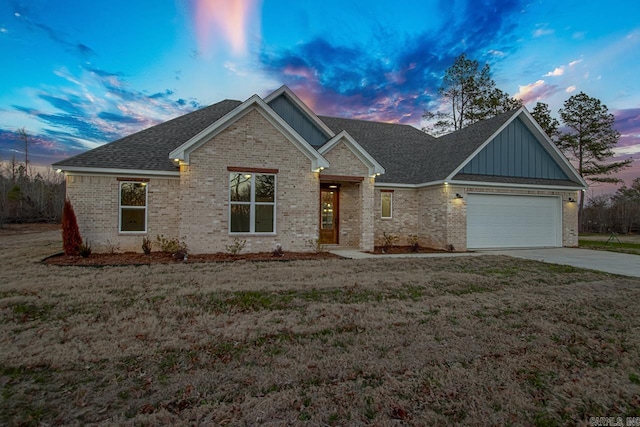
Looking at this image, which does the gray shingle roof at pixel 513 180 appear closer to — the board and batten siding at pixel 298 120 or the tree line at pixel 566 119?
the board and batten siding at pixel 298 120

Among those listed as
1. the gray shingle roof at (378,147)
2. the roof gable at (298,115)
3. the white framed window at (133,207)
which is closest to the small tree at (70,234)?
the white framed window at (133,207)

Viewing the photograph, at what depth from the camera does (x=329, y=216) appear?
15367 mm

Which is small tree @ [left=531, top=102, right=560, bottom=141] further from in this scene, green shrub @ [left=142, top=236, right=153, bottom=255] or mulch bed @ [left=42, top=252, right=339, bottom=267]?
green shrub @ [left=142, top=236, right=153, bottom=255]

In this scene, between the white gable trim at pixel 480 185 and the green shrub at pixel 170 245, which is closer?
the green shrub at pixel 170 245

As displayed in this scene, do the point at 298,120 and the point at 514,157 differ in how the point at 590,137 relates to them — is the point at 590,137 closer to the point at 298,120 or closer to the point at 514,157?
the point at 514,157

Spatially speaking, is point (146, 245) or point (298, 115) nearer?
point (146, 245)

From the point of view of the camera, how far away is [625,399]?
3047mm

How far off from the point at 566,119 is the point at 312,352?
36751 millimetres

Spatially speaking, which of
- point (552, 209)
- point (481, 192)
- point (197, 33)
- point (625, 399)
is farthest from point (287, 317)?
point (552, 209)

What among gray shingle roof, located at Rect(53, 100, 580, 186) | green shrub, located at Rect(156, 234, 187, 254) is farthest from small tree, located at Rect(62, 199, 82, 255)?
green shrub, located at Rect(156, 234, 187, 254)

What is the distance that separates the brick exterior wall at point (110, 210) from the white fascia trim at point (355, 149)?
20.4ft

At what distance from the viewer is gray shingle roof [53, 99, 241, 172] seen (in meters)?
11.7

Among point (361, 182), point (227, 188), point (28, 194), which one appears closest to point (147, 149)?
point (227, 188)

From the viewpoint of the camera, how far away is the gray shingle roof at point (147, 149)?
38.3 feet
